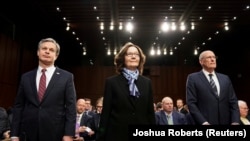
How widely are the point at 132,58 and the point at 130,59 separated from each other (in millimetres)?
18

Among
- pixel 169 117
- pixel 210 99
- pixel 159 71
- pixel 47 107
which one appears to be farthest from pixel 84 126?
pixel 159 71

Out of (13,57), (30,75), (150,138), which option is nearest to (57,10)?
(13,57)

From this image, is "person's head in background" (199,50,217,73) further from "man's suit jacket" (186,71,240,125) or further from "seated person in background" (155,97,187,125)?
"seated person in background" (155,97,187,125)

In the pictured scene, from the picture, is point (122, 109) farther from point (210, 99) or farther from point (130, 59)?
point (210, 99)

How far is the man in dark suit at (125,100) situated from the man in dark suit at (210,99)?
0.76m

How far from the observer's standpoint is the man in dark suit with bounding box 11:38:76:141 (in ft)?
6.91

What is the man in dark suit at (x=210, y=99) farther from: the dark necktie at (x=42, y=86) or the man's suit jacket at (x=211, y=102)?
the dark necktie at (x=42, y=86)

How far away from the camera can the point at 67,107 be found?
222 cm

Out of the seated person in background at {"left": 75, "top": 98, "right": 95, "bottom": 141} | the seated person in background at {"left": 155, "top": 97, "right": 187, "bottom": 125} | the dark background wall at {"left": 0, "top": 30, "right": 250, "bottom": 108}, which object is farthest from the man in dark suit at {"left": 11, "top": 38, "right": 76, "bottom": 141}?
the dark background wall at {"left": 0, "top": 30, "right": 250, "bottom": 108}

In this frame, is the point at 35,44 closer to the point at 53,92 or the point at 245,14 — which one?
the point at 245,14

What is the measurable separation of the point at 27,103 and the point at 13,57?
9.62 metres

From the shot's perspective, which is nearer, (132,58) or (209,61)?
(132,58)

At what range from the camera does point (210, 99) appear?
9.29ft

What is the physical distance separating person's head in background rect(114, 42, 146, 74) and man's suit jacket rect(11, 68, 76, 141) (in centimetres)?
44
